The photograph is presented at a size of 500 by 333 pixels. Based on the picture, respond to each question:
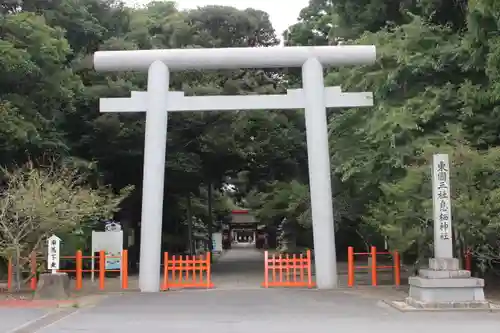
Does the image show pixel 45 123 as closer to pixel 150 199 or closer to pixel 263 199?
pixel 150 199

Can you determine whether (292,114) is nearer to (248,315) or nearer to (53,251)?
(53,251)

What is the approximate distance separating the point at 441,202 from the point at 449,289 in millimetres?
1810

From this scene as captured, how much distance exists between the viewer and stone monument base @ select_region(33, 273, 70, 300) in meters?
14.3

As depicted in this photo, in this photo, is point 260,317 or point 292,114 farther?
point 292,114

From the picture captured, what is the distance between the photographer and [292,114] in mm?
28141

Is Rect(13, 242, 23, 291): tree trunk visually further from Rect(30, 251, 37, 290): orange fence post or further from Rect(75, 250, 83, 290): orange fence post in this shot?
Rect(75, 250, 83, 290): orange fence post

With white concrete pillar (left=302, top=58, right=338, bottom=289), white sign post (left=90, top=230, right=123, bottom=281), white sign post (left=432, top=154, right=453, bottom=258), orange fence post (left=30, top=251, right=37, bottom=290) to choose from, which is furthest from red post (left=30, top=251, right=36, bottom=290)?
white sign post (left=432, top=154, right=453, bottom=258)

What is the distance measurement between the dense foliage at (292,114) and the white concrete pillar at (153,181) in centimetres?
400

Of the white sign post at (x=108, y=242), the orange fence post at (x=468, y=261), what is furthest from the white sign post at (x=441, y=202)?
the white sign post at (x=108, y=242)

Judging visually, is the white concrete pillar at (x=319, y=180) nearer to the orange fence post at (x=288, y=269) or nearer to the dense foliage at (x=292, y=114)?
the orange fence post at (x=288, y=269)

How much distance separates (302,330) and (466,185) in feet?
19.6

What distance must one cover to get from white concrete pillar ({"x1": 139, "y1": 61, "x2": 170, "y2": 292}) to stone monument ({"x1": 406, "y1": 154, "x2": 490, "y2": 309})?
7.08 metres

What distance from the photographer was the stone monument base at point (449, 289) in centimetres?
1180

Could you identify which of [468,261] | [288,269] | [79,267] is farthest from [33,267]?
[468,261]
